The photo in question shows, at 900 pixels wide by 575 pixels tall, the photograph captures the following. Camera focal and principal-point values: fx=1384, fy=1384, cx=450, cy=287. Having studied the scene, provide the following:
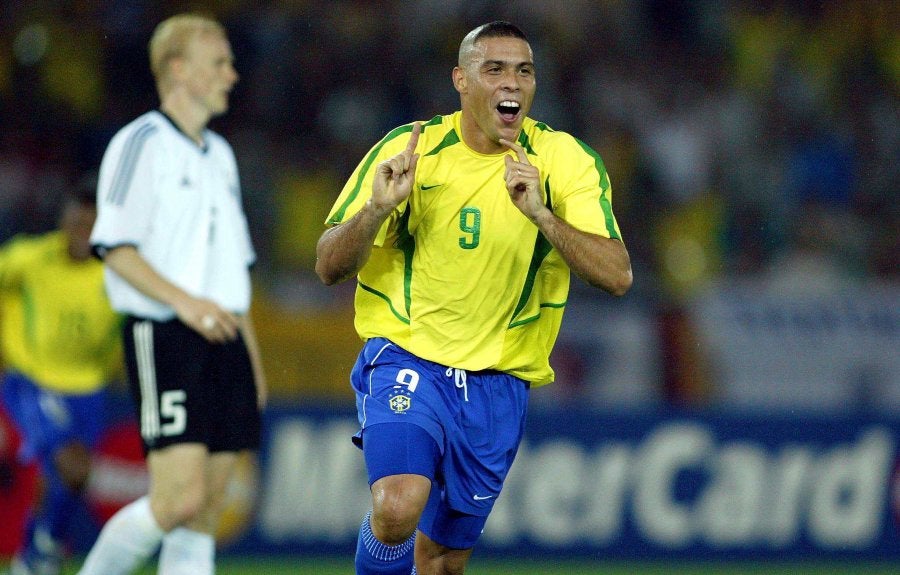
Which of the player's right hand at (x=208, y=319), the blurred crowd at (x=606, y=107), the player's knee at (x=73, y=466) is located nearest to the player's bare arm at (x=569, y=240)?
the player's right hand at (x=208, y=319)

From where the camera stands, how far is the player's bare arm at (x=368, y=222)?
448cm

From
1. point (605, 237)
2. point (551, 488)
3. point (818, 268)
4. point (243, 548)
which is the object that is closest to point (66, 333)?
point (243, 548)

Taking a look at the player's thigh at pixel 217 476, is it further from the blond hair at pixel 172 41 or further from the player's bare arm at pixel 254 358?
the blond hair at pixel 172 41

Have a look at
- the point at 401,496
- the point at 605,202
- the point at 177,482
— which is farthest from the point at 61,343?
the point at 605,202

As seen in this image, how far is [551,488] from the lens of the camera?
372 inches

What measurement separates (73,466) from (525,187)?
4288mm

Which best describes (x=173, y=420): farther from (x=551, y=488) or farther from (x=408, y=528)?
(x=551, y=488)

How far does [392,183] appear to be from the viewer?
449 cm

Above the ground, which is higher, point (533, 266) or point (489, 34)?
point (489, 34)

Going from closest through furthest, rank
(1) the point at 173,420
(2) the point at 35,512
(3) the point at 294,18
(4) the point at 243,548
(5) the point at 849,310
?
1. (1) the point at 173,420
2. (2) the point at 35,512
3. (4) the point at 243,548
4. (5) the point at 849,310
5. (3) the point at 294,18

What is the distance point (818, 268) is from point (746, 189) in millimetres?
1070

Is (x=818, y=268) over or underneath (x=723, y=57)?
underneath

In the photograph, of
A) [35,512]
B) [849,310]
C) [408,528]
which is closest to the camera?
[408,528]

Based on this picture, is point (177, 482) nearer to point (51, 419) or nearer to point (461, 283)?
point (461, 283)
